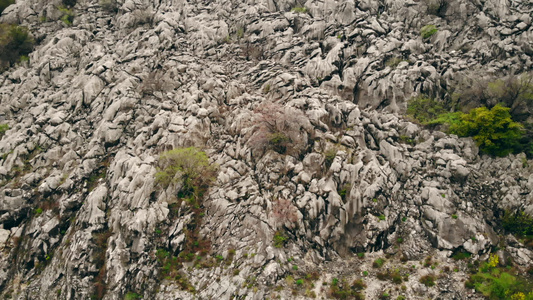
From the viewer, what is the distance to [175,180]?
107 feet

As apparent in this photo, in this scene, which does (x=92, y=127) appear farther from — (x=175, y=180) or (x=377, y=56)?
(x=377, y=56)

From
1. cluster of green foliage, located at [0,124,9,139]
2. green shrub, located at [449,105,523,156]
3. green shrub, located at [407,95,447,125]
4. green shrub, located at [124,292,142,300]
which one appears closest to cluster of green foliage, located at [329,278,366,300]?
green shrub, located at [124,292,142,300]

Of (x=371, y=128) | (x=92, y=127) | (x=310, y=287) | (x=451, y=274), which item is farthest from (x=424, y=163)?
(x=92, y=127)

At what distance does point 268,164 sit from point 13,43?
2173 inches

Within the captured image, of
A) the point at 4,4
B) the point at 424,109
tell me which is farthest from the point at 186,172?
the point at 4,4

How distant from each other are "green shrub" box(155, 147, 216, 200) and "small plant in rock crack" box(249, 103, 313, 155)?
6.69 meters

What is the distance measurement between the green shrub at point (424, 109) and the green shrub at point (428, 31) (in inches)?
555

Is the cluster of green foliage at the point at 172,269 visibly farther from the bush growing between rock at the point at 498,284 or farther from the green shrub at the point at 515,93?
the green shrub at the point at 515,93

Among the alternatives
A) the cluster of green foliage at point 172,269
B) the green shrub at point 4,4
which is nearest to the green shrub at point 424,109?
the cluster of green foliage at point 172,269

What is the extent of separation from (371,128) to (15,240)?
146ft

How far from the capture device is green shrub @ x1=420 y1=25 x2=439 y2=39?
44.7 meters

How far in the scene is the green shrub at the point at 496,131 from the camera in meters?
30.1

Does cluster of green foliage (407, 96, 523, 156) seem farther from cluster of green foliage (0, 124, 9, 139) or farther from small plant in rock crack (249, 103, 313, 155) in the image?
cluster of green foliage (0, 124, 9, 139)

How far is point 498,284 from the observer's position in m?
23.1
